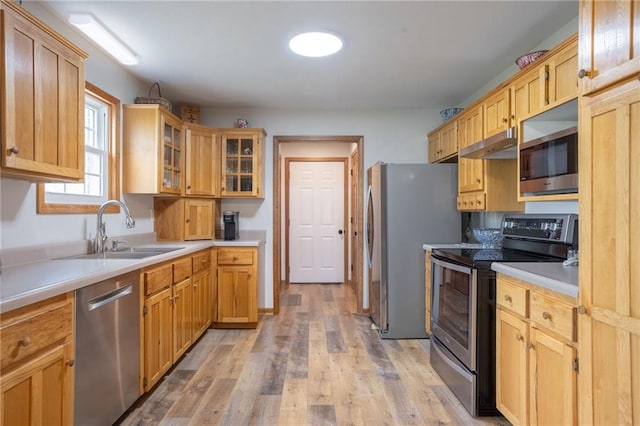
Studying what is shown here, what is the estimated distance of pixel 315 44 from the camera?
233 cm

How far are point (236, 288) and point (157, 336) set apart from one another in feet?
3.93

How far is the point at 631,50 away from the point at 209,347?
3245 mm

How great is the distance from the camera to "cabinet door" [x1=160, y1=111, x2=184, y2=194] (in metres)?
2.98

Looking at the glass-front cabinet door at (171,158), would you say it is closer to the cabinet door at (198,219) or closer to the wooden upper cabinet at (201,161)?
the wooden upper cabinet at (201,161)

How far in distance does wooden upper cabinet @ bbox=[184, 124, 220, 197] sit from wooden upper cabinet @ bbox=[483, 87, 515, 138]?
8.79 feet

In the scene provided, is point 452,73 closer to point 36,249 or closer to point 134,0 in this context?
point 134,0

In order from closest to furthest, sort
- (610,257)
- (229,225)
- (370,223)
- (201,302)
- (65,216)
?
(610,257), (65,216), (201,302), (370,223), (229,225)

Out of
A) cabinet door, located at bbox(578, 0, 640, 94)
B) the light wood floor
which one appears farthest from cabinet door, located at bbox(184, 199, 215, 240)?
cabinet door, located at bbox(578, 0, 640, 94)

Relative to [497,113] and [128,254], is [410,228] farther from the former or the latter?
[128,254]

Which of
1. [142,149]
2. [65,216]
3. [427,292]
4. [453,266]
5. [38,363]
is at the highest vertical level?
[142,149]

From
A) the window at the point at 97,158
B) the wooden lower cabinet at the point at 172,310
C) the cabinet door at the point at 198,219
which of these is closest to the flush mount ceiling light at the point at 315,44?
the window at the point at 97,158

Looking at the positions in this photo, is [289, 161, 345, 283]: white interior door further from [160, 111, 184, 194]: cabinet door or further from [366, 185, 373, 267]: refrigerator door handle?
[160, 111, 184, 194]: cabinet door

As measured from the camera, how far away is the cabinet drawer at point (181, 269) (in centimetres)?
248

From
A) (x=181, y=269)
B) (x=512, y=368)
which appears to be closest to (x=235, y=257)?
(x=181, y=269)
